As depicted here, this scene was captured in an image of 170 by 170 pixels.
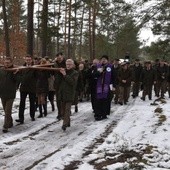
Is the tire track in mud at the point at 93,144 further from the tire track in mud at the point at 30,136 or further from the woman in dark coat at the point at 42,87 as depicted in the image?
the woman in dark coat at the point at 42,87

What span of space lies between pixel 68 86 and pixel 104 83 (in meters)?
2.78

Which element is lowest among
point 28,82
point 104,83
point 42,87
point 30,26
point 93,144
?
point 93,144

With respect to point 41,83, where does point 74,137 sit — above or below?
below

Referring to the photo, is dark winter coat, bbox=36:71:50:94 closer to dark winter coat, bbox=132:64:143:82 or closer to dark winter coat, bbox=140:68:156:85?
dark winter coat, bbox=140:68:156:85

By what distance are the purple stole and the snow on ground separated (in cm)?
90

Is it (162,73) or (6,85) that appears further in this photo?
(162,73)

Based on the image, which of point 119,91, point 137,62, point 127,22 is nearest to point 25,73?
point 127,22

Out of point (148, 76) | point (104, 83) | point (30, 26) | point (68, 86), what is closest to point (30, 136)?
point (68, 86)

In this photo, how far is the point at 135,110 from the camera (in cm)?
1677

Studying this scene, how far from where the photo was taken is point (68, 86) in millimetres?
12117

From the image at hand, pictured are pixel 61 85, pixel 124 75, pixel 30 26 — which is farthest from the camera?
pixel 30 26

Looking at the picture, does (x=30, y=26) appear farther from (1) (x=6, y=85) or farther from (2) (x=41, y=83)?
(1) (x=6, y=85)

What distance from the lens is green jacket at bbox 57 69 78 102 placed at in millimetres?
12031

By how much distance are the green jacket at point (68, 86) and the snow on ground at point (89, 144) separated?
916 mm
